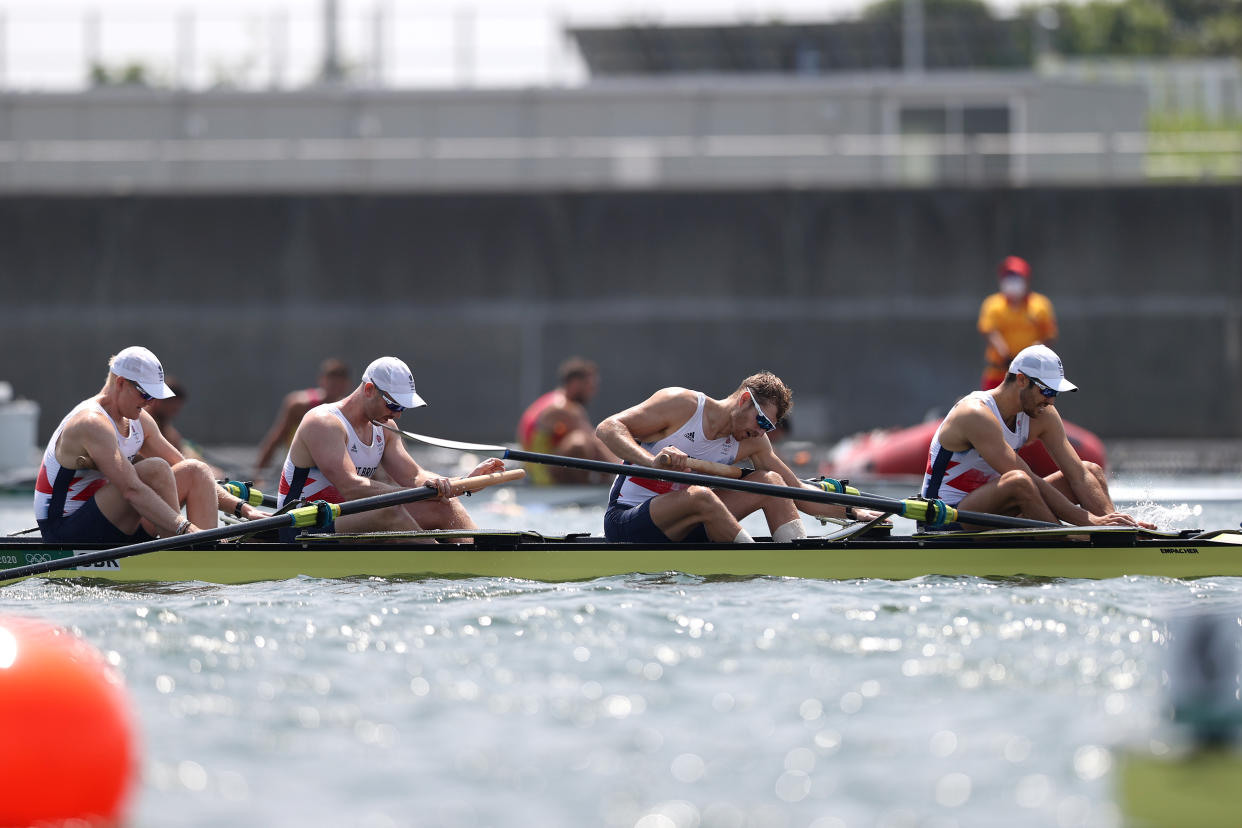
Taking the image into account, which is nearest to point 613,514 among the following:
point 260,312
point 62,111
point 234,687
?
point 234,687

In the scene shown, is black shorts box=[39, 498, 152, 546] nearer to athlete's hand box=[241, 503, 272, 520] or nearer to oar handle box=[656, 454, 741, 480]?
athlete's hand box=[241, 503, 272, 520]

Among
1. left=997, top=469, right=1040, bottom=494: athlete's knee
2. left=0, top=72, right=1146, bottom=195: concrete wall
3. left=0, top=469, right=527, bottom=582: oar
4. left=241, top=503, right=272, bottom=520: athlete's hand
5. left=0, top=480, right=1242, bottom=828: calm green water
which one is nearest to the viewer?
left=0, top=480, right=1242, bottom=828: calm green water

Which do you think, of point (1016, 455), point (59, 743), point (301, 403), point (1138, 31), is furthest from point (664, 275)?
point (1138, 31)

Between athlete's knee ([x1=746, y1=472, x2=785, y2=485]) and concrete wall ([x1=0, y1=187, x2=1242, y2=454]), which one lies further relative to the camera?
concrete wall ([x1=0, y1=187, x2=1242, y2=454])

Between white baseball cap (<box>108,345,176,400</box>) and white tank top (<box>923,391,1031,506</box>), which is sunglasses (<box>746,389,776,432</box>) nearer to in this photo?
white tank top (<box>923,391,1031,506</box>)

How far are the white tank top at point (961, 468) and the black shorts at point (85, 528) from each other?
4494mm

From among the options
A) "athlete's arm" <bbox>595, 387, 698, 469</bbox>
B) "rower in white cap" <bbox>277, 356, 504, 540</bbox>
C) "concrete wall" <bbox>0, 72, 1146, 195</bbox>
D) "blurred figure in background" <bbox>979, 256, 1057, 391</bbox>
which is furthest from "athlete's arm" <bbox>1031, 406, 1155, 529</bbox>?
"concrete wall" <bbox>0, 72, 1146, 195</bbox>

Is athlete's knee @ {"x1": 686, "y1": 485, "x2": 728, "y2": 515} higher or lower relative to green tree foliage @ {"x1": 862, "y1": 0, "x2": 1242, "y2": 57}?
lower

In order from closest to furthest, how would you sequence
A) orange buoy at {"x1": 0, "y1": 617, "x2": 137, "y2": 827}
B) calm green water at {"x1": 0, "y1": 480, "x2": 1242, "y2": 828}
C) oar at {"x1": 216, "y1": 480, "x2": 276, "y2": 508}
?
1. orange buoy at {"x1": 0, "y1": 617, "x2": 137, "y2": 827}
2. calm green water at {"x1": 0, "y1": 480, "x2": 1242, "y2": 828}
3. oar at {"x1": 216, "y1": 480, "x2": 276, "y2": 508}

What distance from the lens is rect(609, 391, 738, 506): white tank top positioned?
877cm

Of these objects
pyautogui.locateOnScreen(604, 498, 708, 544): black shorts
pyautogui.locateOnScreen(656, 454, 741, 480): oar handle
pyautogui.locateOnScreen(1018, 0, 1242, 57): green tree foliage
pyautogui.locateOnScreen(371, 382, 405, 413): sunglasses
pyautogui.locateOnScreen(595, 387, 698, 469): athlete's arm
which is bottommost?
pyautogui.locateOnScreen(604, 498, 708, 544): black shorts

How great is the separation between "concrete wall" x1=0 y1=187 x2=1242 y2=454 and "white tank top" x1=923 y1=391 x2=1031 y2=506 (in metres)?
11.7

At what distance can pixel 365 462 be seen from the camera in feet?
29.1

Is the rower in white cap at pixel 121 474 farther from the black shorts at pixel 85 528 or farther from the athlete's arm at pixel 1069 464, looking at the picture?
the athlete's arm at pixel 1069 464
